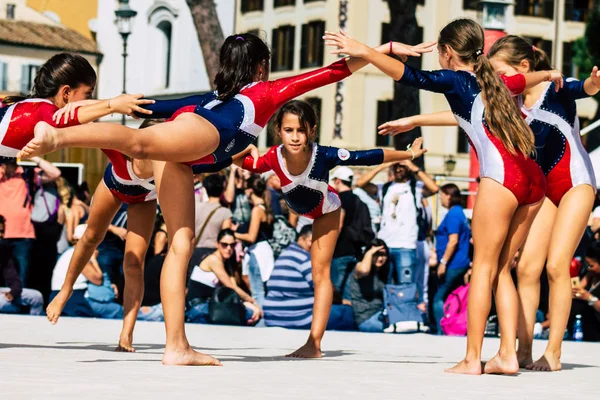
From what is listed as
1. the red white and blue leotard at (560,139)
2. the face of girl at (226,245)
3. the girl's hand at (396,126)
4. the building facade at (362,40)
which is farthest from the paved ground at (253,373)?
the building facade at (362,40)

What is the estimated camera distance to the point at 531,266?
27.3 ft

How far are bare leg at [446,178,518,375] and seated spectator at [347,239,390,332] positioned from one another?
6229mm

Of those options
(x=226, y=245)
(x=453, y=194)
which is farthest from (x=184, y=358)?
(x=453, y=194)

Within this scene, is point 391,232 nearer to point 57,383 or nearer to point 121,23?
point 57,383

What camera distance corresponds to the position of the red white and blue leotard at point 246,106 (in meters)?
7.34

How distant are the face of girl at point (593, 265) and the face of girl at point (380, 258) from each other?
2117mm

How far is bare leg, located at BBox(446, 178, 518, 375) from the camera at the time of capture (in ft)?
24.2

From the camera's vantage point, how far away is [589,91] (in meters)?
8.06

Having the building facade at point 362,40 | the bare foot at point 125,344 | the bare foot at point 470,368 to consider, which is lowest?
the bare foot at point 125,344

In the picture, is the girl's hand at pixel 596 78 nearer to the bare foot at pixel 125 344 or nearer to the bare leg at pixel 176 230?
the bare leg at pixel 176 230

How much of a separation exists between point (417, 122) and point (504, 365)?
1603mm

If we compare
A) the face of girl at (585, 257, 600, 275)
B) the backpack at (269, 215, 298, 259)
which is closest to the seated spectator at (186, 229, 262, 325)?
the backpack at (269, 215, 298, 259)

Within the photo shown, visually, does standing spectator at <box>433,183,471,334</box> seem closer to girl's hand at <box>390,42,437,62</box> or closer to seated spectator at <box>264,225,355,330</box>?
seated spectator at <box>264,225,355,330</box>

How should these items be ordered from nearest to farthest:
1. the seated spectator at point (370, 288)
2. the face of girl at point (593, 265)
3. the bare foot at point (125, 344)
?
the bare foot at point (125, 344) → the face of girl at point (593, 265) → the seated spectator at point (370, 288)
